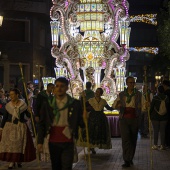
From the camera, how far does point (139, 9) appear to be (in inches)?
2269

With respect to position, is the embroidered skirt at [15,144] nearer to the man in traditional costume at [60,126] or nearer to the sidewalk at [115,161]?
the sidewalk at [115,161]

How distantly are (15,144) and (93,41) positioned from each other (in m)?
10.1

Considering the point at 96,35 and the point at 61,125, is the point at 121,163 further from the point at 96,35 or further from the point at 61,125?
the point at 96,35

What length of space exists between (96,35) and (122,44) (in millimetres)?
1093

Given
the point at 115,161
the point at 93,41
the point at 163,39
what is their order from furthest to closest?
the point at 163,39, the point at 93,41, the point at 115,161

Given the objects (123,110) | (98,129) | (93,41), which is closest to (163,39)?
(93,41)

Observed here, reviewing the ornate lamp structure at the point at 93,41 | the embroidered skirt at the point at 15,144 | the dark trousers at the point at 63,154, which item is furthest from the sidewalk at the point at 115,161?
the ornate lamp structure at the point at 93,41

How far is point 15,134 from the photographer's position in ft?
38.3

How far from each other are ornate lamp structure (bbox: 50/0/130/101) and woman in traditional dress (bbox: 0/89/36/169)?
9583mm

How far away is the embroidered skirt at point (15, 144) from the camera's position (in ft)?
38.3

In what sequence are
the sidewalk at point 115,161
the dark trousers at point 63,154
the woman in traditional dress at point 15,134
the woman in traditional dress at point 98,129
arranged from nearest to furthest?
the dark trousers at point 63,154
the woman in traditional dress at point 15,134
the sidewalk at point 115,161
the woman in traditional dress at point 98,129

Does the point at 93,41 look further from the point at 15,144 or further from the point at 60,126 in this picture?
the point at 60,126

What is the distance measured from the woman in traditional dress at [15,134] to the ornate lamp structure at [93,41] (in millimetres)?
9583

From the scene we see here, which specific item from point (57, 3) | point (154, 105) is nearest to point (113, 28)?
point (57, 3)
